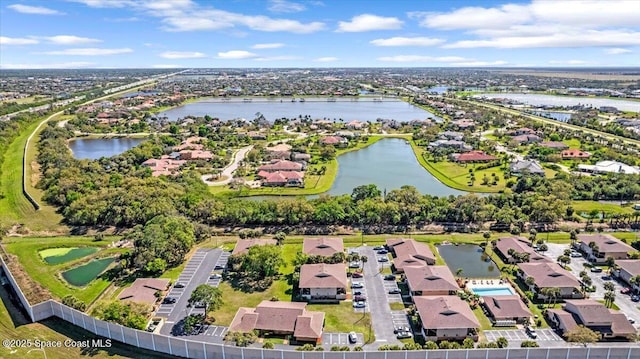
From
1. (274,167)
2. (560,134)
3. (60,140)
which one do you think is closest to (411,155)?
(274,167)

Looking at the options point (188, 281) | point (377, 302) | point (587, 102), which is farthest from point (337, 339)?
point (587, 102)

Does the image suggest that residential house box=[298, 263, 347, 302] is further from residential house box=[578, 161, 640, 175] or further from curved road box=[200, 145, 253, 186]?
residential house box=[578, 161, 640, 175]

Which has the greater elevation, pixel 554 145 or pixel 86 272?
pixel 554 145

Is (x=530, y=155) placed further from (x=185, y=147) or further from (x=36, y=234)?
(x=36, y=234)

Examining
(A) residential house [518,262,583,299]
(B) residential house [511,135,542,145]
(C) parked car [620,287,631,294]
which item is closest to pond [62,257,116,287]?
(A) residential house [518,262,583,299]

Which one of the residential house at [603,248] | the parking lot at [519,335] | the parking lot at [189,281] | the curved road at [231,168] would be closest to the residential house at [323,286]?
the parking lot at [189,281]

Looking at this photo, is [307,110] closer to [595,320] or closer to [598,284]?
[598,284]
